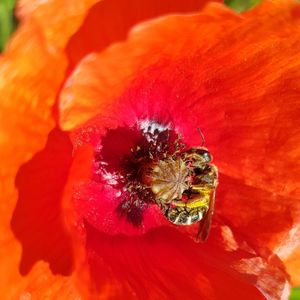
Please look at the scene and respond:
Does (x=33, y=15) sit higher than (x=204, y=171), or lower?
higher

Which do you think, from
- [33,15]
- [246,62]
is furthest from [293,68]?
[33,15]

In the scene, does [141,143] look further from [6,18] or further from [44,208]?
[6,18]

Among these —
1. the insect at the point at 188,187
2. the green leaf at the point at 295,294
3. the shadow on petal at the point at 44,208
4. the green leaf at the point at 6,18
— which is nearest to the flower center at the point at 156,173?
the insect at the point at 188,187

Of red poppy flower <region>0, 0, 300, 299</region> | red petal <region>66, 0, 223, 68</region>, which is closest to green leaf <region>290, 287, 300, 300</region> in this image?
red poppy flower <region>0, 0, 300, 299</region>

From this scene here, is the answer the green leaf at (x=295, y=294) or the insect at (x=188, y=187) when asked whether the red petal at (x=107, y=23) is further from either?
the green leaf at (x=295, y=294)

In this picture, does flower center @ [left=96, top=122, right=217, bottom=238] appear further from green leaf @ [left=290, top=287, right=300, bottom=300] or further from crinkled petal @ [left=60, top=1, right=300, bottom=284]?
green leaf @ [left=290, top=287, right=300, bottom=300]

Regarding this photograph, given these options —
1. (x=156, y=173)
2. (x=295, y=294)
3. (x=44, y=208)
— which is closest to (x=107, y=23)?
(x=44, y=208)

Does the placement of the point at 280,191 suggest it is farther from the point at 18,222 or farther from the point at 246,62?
the point at 18,222

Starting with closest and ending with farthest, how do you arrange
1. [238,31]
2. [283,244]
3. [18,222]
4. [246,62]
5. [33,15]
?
[33,15] < [18,222] < [238,31] < [246,62] < [283,244]

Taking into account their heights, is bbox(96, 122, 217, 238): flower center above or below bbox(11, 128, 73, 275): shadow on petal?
below
